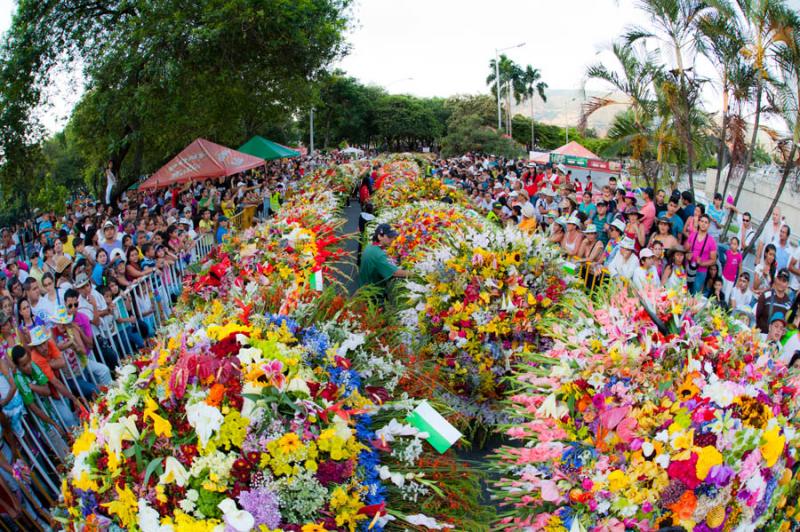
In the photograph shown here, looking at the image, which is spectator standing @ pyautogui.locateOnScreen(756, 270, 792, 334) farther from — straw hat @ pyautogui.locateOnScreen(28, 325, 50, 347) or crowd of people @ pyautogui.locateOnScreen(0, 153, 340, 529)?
straw hat @ pyautogui.locateOnScreen(28, 325, 50, 347)

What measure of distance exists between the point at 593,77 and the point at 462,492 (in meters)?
14.2

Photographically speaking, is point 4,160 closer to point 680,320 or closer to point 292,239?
point 292,239

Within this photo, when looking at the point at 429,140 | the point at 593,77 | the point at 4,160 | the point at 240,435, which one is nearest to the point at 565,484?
the point at 240,435

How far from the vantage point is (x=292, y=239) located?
27.5ft

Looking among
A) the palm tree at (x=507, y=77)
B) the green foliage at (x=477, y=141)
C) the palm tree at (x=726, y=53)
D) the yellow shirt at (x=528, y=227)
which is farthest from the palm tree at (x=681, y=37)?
the palm tree at (x=507, y=77)

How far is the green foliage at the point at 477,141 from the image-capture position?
5206cm

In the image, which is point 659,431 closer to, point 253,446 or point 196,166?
point 253,446

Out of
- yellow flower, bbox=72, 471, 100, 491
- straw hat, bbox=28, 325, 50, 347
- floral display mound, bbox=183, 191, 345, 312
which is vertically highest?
floral display mound, bbox=183, 191, 345, 312

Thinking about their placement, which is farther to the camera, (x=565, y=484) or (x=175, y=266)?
(x=175, y=266)

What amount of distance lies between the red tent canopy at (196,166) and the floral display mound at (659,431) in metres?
15.6

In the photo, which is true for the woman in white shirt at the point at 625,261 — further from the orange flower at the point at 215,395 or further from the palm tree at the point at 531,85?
the palm tree at the point at 531,85

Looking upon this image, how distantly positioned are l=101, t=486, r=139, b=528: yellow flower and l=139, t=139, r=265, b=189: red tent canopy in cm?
1565

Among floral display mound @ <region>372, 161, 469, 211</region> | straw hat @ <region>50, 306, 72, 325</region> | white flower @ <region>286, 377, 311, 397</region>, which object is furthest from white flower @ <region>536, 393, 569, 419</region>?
floral display mound @ <region>372, 161, 469, 211</region>

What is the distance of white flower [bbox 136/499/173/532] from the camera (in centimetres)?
296
